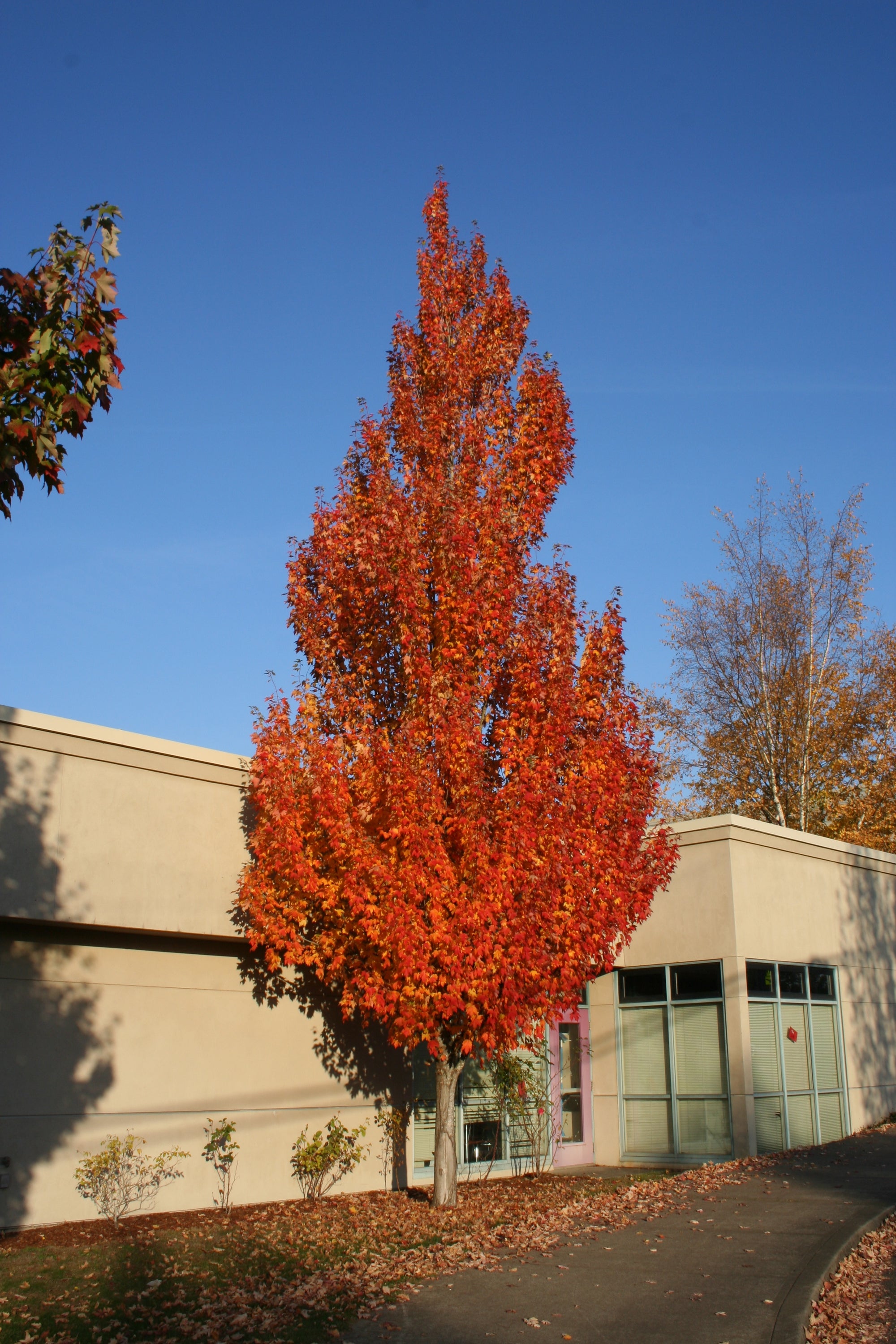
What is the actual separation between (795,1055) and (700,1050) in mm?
1846

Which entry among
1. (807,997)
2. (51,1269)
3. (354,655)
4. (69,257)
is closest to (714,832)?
(807,997)

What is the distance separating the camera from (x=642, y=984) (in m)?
17.5

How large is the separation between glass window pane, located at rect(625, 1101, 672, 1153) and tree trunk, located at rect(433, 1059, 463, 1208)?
5744mm

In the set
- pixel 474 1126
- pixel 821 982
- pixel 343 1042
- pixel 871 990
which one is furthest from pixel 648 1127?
pixel 343 1042

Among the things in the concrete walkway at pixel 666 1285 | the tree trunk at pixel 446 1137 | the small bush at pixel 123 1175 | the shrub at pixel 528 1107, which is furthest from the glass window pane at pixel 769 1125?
the small bush at pixel 123 1175

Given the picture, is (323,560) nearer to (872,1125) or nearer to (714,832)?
(714,832)

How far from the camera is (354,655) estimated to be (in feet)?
40.6

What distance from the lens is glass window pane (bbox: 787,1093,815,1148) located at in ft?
55.2

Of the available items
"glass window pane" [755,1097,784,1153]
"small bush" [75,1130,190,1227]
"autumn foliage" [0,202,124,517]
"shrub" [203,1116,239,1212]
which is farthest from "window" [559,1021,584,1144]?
"autumn foliage" [0,202,124,517]

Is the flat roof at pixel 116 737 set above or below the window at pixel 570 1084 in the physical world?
above

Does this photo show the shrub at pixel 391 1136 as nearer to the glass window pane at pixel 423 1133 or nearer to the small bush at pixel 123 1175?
the glass window pane at pixel 423 1133

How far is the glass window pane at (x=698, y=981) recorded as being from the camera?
16.5m

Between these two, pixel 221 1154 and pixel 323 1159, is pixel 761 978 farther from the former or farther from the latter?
pixel 221 1154

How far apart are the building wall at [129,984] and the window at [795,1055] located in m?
6.53
